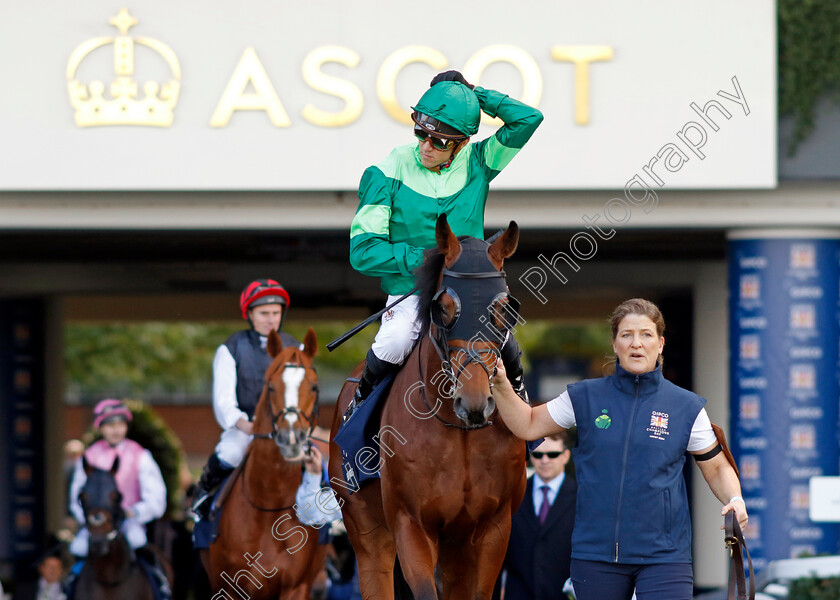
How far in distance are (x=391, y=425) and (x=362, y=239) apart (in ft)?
2.38

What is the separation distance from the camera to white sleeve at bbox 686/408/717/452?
3.88m

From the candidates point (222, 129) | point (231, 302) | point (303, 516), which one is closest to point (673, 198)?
point (222, 129)

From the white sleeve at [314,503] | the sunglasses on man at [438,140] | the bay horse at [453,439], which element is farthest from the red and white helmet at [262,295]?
the sunglasses on man at [438,140]

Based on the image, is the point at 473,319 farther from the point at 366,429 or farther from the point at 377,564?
the point at 377,564

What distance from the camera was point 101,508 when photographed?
23.3 feet

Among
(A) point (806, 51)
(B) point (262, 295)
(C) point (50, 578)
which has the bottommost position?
(C) point (50, 578)

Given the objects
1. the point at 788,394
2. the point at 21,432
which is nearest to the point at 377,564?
the point at 788,394

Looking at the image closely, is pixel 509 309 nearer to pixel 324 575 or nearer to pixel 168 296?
pixel 324 575

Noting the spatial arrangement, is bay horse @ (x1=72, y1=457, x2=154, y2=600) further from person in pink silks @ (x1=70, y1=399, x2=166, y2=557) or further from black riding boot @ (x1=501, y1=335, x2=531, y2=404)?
black riding boot @ (x1=501, y1=335, x2=531, y2=404)

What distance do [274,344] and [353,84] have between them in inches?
111

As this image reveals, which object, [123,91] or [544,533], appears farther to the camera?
[123,91]

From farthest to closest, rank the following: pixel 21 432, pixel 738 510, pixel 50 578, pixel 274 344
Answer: pixel 21 432 → pixel 50 578 → pixel 274 344 → pixel 738 510

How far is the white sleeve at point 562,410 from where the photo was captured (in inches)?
157

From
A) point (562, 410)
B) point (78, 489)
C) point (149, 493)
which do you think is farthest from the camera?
point (149, 493)
